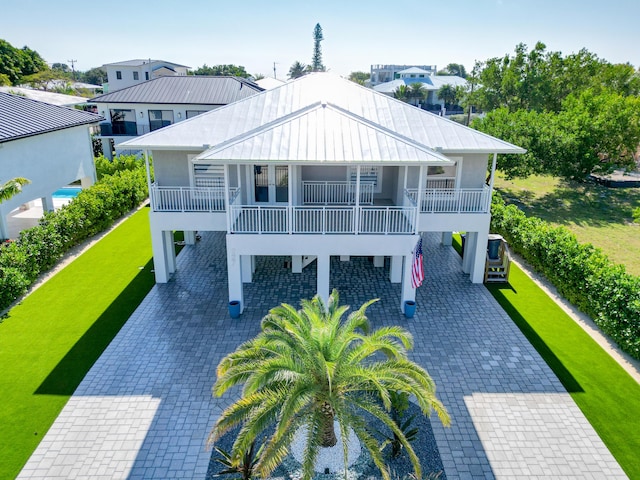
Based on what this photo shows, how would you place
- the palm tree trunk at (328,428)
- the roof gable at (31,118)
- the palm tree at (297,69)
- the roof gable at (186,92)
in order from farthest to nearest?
the palm tree at (297,69) → the roof gable at (186,92) → the roof gable at (31,118) → the palm tree trunk at (328,428)

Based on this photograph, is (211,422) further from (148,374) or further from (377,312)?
(377,312)

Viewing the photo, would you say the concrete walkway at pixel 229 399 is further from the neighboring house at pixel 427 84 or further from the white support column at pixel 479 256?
the neighboring house at pixel 427 84

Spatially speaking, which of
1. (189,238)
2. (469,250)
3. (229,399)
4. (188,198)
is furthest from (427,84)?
(229,399)

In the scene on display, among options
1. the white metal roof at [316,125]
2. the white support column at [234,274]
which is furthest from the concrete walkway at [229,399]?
the white metal roof at [316,125]

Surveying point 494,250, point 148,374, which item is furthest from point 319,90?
point 148,374

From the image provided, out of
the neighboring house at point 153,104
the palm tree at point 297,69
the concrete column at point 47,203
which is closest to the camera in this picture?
the concrete column at point 47,203

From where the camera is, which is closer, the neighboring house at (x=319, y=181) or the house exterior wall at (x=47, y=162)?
the neighboring house at (x=319, y=181)

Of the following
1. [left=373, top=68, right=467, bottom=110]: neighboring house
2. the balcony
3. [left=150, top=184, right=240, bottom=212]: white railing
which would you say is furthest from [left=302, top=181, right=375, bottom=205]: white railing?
[left=373, top=68, right=467, bottom=110]: neighboring house

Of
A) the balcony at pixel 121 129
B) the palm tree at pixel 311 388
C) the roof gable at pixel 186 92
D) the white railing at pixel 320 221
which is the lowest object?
the palm tree at pixel 311 388
